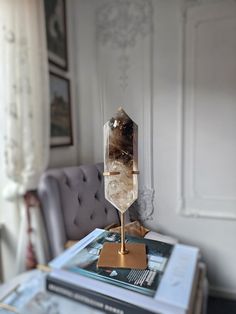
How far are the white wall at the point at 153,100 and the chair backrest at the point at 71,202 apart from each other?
0.13 ft

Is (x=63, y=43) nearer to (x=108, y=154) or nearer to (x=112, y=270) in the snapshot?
(x=108, y=154)

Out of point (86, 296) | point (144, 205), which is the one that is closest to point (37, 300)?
point (86, 296)

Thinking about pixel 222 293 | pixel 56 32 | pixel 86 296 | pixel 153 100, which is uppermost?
pixel 56 32

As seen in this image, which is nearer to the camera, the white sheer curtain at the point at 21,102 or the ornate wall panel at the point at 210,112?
the white sheer curtain at the point at 21,102

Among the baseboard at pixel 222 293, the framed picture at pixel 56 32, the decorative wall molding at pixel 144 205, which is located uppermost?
the framed picture at pixel 56 32

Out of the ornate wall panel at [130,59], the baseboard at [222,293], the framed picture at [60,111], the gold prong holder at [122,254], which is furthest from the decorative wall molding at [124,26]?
the baseboard at [222,293]

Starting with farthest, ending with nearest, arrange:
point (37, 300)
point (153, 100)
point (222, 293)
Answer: point (222, 293), point (153, 100), point (37, 300)

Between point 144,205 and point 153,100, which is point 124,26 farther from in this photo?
point 144,205

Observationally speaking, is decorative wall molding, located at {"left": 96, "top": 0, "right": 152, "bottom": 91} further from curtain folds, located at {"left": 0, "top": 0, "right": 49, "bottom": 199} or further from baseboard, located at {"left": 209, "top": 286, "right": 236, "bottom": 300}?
baseboard, located at {"left": 209, "top": 286, "right": 236, "bottom": 300}

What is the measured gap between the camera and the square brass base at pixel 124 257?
0.40 metres

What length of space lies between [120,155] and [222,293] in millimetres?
448

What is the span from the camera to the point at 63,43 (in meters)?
0.39

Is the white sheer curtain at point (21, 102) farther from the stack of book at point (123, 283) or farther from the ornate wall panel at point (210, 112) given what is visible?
the ornate wall panel at point (210, 112)

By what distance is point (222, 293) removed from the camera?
0.55m
